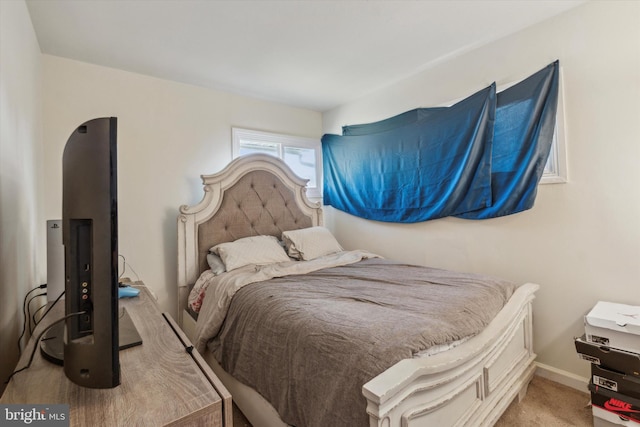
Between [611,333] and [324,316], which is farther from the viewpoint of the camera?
[611,333]

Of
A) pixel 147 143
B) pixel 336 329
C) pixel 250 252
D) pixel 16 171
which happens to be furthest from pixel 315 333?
pixel 147 143

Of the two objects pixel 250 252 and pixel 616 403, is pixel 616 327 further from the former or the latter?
pixel 250 252

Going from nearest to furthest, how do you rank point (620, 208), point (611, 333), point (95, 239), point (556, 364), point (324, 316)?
point (95, 239) < point (324, 316) < point (611, 333) < point (620, 208) < point (556, 364)

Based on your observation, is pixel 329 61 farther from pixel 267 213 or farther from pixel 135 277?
pixel 135 277

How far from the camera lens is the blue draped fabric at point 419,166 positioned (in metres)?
2.20

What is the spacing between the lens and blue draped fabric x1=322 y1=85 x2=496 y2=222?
2.20m

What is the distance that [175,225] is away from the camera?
8.43 ft

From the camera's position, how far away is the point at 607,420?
4.78 ft

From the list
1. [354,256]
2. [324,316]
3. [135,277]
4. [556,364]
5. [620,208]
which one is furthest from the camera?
[354,256]

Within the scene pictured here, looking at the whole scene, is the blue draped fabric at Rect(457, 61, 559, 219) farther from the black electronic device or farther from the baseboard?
the black electronic device

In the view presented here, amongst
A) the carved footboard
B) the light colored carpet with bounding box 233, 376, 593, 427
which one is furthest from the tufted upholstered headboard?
the carved footboard

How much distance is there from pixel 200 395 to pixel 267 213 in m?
2.19

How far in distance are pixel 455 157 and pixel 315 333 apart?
1.81 m

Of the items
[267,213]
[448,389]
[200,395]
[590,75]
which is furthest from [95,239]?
[590,75]
